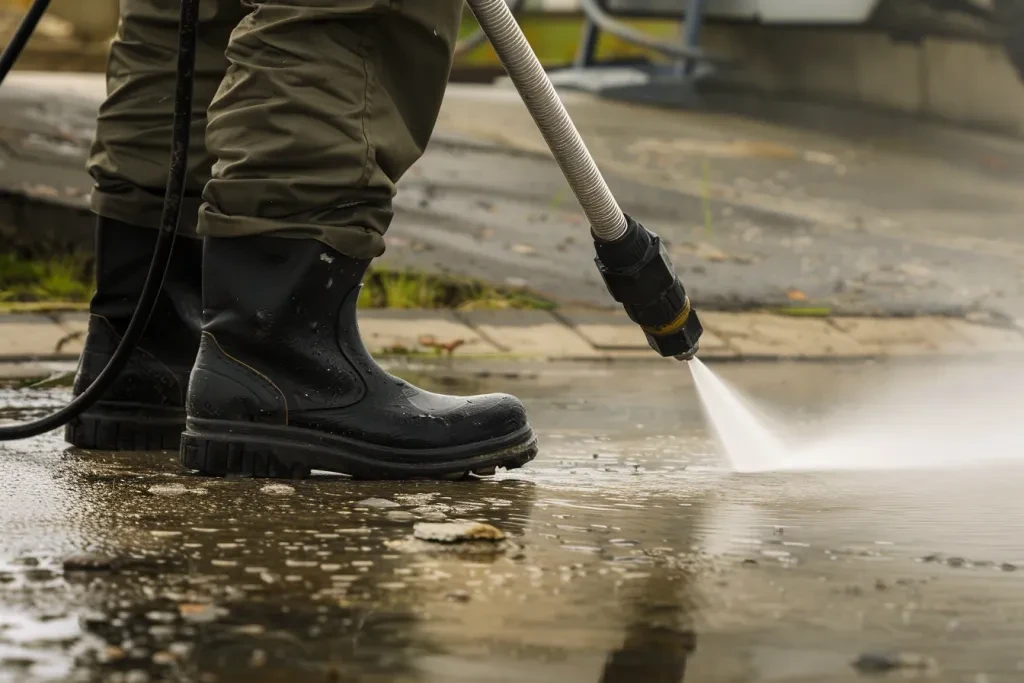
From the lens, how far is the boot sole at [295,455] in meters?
2.33

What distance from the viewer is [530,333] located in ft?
13.8

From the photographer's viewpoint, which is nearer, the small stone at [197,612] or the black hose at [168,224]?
the small stone at [197,612]

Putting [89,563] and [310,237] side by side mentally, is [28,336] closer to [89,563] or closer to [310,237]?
[310,237]

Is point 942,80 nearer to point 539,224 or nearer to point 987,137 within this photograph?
point 987,137

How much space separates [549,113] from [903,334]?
2159 mm

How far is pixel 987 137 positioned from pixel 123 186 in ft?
20.3

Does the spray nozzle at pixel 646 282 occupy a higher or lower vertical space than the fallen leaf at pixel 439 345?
higher

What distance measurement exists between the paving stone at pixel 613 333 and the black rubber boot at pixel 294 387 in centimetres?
172

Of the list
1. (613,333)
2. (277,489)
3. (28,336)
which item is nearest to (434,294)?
(613,333)

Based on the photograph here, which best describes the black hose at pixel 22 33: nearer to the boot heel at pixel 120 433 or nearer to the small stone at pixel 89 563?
the boot heel at pixel 120 433

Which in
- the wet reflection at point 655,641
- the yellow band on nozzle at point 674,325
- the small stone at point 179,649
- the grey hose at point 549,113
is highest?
the grey hose at point 549,113

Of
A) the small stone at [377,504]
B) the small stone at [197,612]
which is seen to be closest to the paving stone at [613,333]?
the small stone at [377,504]

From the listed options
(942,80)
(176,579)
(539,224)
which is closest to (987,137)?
(942,80)

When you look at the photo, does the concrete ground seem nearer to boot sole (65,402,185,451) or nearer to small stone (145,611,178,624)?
boot sole (65,402,185,451)
